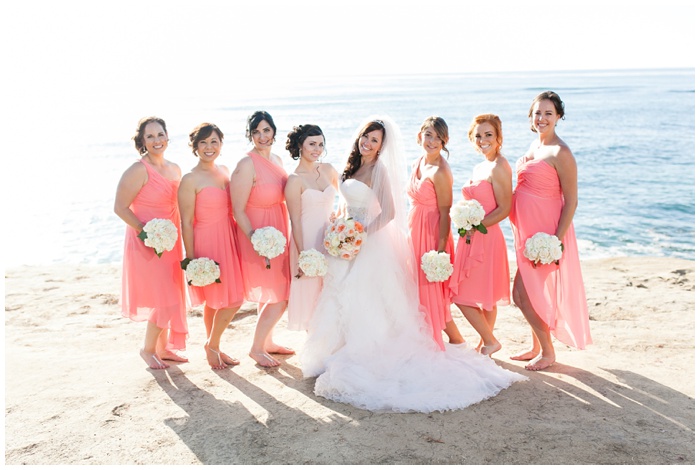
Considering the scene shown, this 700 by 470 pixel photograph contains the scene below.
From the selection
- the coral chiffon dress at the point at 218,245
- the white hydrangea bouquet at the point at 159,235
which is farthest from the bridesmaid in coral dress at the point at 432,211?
the white hydrangea bouquet at the point at 159,235

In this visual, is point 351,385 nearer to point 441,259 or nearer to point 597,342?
point 441,259

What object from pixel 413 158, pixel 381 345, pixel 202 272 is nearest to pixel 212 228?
pixel 202 272

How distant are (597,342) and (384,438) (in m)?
3.39

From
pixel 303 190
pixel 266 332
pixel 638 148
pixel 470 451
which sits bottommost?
pixel 470 451

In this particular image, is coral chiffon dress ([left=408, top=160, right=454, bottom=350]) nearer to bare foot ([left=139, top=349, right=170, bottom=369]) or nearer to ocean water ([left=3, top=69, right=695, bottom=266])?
bare foot ([left=139, top=349, right=170, bottom=369])

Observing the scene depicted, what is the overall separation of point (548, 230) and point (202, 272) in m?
3.45

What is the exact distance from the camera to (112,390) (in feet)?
19.1

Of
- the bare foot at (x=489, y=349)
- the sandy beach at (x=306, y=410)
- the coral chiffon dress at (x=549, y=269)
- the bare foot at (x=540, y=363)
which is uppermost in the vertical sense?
the coral chiffon dress at (x=549, y=269)

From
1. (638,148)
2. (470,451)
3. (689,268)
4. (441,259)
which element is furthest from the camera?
(638,148)

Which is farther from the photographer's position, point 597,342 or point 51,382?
point 597,342

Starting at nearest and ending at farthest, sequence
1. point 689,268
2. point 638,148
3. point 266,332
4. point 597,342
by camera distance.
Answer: point 266,332, point 597,342, point 689,268, point 638,148

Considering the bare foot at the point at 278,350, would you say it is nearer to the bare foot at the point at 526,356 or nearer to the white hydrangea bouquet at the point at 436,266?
the white hydrangea bouquet at the point at 436,266

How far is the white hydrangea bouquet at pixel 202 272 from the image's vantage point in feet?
19.2

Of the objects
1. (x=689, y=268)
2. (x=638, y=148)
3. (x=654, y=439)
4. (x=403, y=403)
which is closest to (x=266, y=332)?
(x=403, y=403)
